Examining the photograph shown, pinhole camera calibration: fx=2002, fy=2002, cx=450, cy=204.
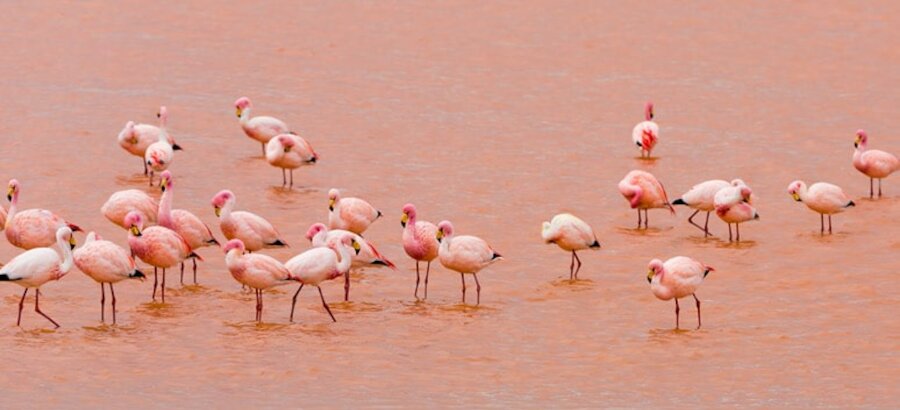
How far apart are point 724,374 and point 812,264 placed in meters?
4.60

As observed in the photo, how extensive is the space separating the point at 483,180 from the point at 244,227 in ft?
19.3

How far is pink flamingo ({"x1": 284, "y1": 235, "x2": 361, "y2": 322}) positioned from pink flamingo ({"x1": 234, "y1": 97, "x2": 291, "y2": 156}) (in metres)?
8.12

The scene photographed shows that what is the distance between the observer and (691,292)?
1842cm

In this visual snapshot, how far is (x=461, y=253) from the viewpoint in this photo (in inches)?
758

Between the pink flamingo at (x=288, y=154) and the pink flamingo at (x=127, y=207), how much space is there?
380 centimetres

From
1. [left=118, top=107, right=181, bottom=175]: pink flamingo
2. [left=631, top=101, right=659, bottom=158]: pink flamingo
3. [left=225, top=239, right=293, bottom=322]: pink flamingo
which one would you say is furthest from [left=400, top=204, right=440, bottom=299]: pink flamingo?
[left=631, top=101, right=659, bottom=158]: pink flamingo

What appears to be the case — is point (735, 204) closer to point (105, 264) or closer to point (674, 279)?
point (674, 279)

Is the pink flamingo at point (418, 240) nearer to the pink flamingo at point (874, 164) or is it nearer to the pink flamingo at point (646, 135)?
the pink flamingo at point (874, 164)

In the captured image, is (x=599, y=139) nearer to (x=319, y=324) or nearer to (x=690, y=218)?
(x=690, y=218)

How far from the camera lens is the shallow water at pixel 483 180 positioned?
16.9 m

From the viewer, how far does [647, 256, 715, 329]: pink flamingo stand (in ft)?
60.0

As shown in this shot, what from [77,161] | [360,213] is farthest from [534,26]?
[360,213]

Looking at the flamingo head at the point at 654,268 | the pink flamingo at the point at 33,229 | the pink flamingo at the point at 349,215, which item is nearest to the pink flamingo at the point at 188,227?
the pink flamingo at the point at 33,229

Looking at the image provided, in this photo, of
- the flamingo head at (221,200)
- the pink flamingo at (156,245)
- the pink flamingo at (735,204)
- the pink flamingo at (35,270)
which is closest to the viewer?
the pink flamingo at (35,270)
